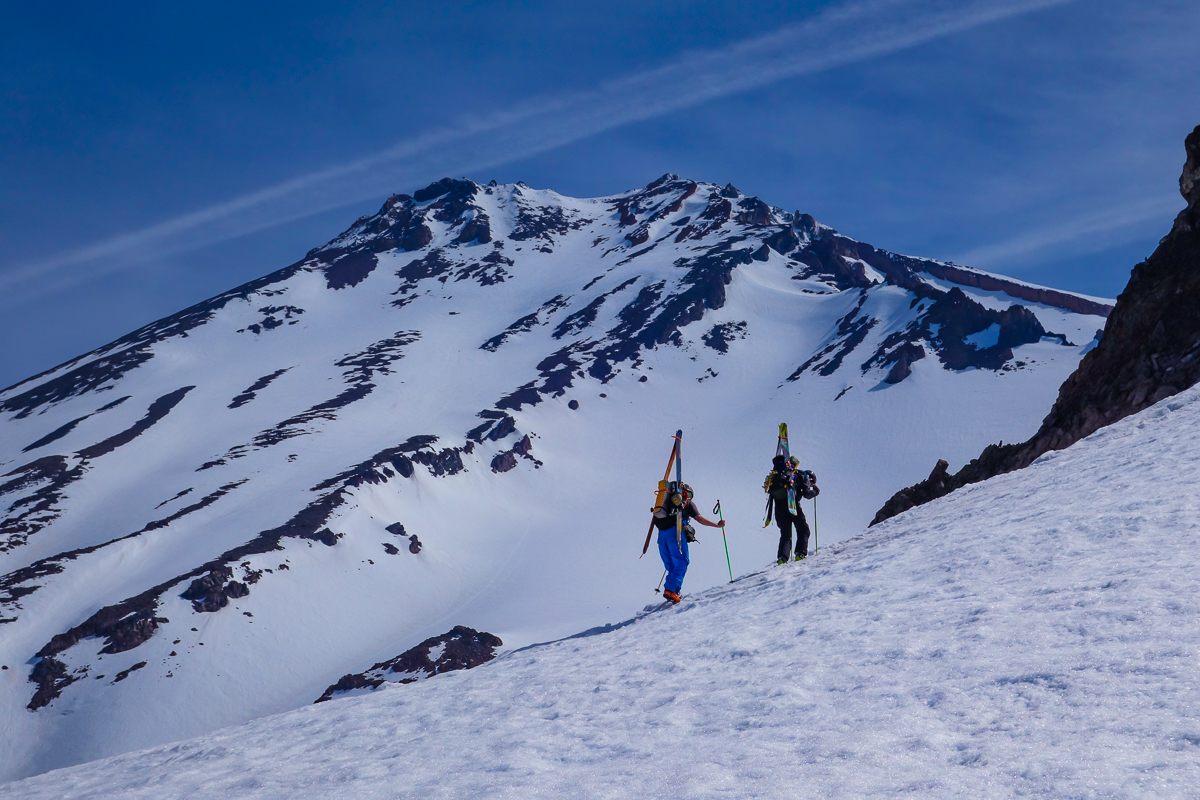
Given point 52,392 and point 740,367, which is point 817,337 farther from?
point 52,392

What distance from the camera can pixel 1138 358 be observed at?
19.7m

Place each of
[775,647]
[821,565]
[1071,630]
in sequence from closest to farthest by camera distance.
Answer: [1071,630] < [775,647] < [821,565]

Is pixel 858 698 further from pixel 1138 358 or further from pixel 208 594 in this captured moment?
pixel 208 594

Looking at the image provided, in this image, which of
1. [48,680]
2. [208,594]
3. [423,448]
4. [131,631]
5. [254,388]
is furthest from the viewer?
[254,388]

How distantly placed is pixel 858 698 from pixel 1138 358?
56.6ft

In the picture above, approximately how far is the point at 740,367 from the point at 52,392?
394 ft

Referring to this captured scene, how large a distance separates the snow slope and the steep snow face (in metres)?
55.9

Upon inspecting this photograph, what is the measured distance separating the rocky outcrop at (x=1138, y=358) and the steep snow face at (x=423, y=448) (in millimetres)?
49728

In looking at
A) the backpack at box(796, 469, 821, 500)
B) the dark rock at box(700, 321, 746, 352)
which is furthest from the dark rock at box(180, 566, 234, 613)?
the dark rock at box(700, 321, 746, 352)

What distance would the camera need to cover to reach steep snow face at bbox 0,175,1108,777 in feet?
214

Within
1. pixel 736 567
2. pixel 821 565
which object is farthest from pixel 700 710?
pixel 736 567

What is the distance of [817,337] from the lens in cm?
14025

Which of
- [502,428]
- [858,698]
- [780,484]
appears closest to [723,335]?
[502,428]

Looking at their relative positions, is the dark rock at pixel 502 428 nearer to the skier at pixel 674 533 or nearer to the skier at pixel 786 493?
A: the skier at pixel 786 493
